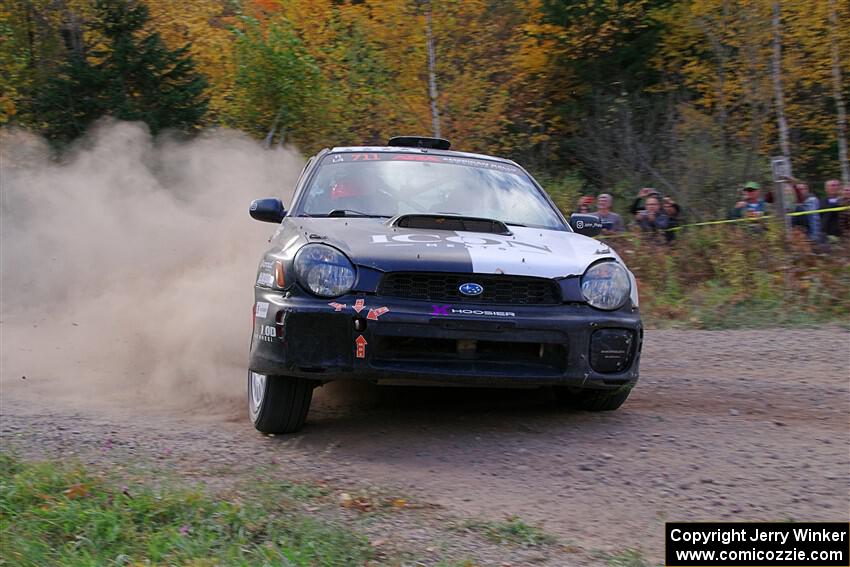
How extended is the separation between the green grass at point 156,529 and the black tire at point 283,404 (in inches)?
37.5

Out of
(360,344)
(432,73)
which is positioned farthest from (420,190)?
(432,73)

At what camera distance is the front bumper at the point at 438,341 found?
4.78 meters

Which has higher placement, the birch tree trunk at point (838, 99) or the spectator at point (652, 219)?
the birch tree trunk at point (838, 99)

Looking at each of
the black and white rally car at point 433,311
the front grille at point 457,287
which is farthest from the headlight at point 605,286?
the front grille at point 457,287

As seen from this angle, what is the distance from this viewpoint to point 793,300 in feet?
35.2

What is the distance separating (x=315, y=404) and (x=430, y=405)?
760 mm

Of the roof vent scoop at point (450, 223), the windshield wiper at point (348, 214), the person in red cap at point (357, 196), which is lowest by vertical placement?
the roof vent scoop at point (450, 223)

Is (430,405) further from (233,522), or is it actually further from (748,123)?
(748,123)

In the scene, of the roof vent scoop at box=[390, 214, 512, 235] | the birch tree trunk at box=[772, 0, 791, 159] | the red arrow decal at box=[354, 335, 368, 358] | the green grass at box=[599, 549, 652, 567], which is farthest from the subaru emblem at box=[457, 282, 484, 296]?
the birch tree trunk at box=[772, 0, 791, 159]

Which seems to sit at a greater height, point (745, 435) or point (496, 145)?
point (496, 145)

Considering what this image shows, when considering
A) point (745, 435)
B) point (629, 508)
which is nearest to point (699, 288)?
point (745, 435)

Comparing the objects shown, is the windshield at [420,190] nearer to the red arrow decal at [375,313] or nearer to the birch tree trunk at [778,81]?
the red arrow decal at [375,313]

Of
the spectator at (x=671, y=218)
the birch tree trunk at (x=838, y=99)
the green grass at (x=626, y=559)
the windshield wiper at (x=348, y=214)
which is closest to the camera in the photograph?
the green grass at (x=626, y=559)

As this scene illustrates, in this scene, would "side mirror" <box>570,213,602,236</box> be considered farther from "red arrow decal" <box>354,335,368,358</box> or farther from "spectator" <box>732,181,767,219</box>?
"spectator" <box>732,181,767,219</box>
